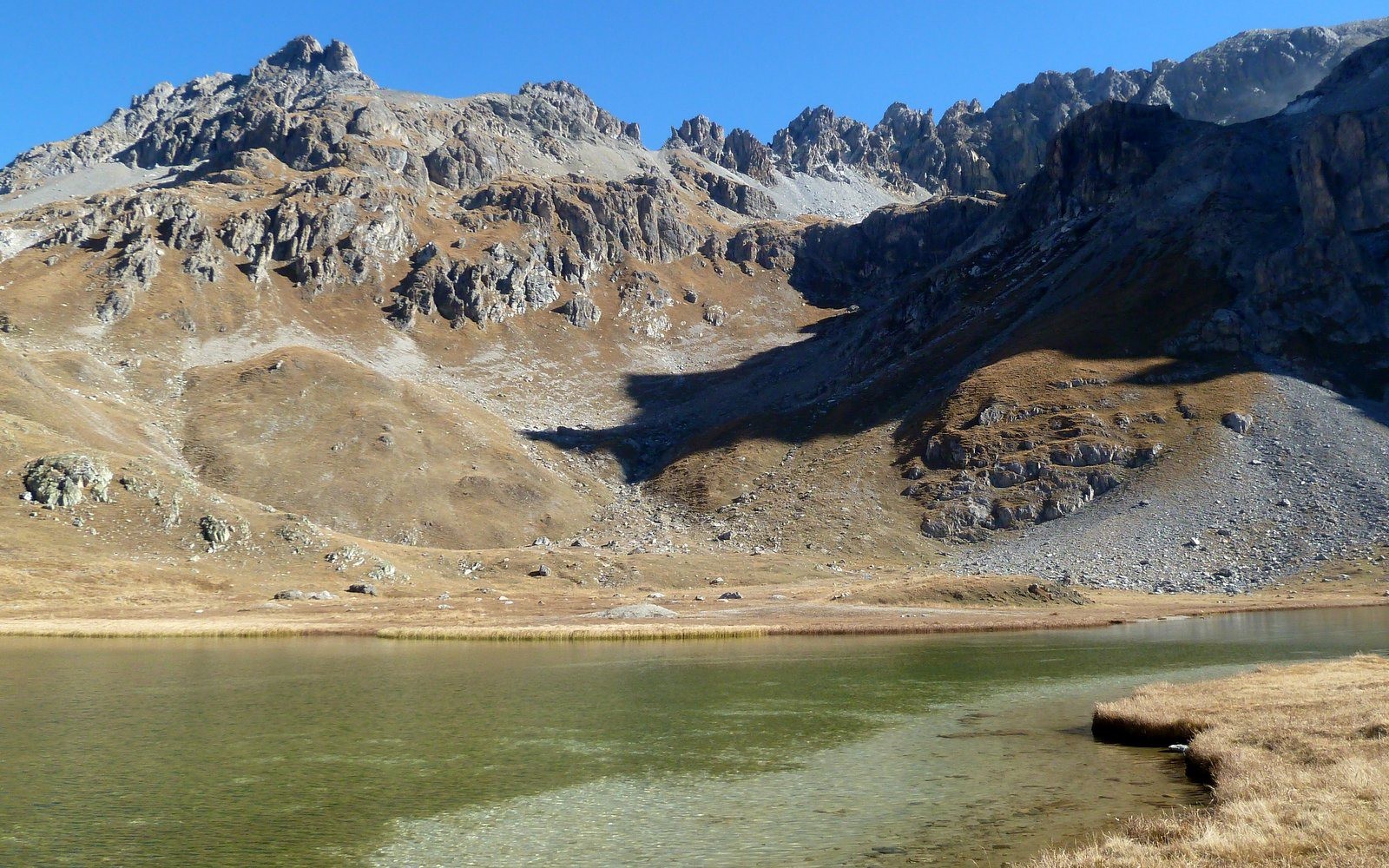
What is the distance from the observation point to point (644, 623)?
77.5 meters

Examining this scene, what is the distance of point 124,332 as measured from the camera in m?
181

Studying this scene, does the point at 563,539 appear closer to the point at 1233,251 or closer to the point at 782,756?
the point at 782,756

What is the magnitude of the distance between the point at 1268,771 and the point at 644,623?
60199mm

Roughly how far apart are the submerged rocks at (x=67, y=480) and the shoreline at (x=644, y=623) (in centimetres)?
3037

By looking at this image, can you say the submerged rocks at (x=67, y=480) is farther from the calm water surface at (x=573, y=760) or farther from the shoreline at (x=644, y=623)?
the calm water surface at (x=573, y=760)

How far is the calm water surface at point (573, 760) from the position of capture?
19.9 meters

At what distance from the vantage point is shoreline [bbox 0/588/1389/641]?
70.3 meters

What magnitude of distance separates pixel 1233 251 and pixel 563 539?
136 meters

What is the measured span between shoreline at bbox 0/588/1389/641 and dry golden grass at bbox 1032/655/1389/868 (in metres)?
39.7

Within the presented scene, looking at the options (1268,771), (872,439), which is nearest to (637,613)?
(1268,771)

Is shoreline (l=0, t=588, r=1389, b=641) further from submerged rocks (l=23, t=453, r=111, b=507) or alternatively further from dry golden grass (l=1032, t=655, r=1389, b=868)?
dry golden grass (l=1032, t=655, r=1389, b=868)

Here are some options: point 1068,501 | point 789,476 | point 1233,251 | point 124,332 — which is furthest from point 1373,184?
point 124,332

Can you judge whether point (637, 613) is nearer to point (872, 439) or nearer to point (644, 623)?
point (644, 623)

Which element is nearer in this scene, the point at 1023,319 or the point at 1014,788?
the point at 1014,788
